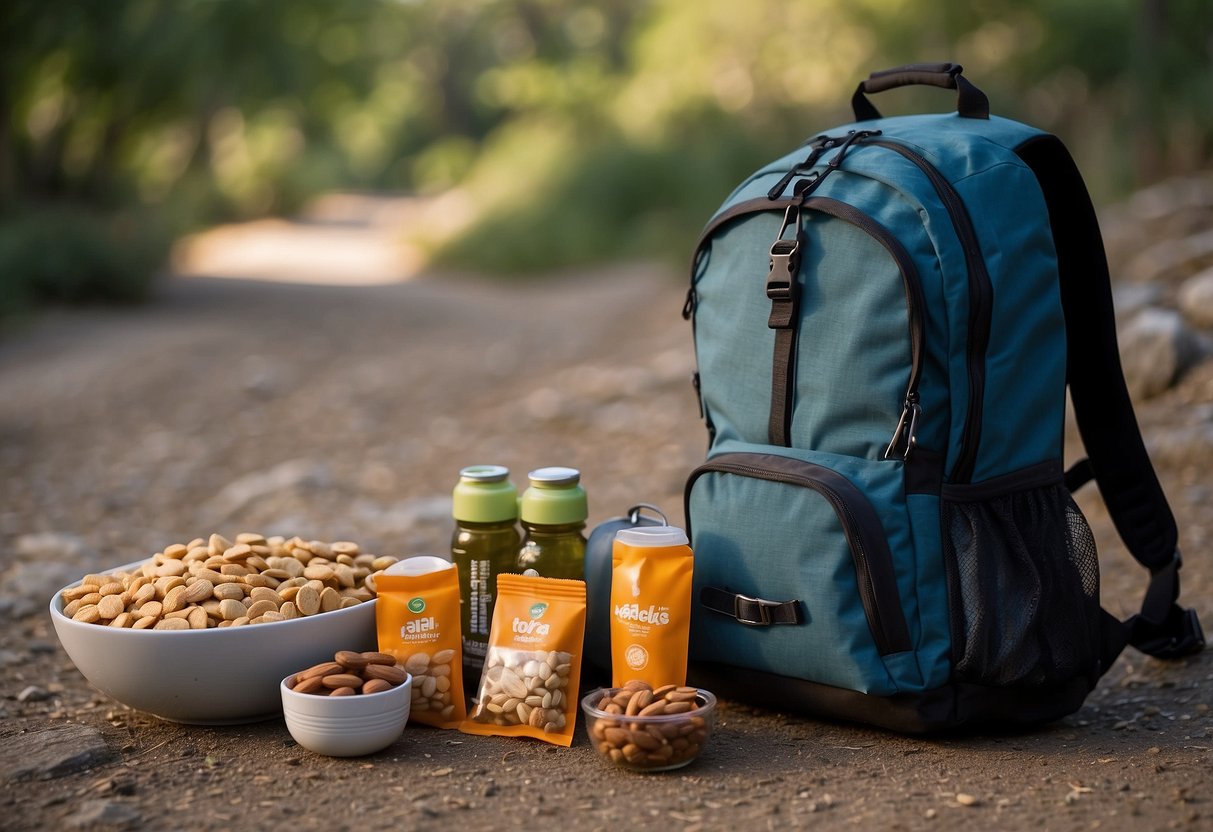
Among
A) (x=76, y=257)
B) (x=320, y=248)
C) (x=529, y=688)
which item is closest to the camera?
(x=529, y=688)

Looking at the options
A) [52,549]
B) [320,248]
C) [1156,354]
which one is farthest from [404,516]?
[320,248]

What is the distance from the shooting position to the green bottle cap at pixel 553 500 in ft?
8.41

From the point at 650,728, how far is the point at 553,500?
1.81 feet

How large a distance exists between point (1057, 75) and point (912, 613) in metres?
16.6

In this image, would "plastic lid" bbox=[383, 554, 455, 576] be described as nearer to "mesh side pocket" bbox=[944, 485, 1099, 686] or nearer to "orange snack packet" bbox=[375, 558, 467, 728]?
"orange snack packet" bbox=[375, 558, 467, 728]

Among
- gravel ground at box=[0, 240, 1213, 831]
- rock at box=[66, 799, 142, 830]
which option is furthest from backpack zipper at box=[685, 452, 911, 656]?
rock at box=[66, 799, 142, 830]

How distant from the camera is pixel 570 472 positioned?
2590 mm

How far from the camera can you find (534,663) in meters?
2.42

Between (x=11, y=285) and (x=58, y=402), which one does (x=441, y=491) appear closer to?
(x=58, y=402)

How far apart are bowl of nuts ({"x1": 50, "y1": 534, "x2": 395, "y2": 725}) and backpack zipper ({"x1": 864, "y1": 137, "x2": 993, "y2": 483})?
1218mm

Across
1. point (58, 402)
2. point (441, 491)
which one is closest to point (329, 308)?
point (58, 402)

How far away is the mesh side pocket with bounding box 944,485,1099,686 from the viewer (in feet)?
7.61

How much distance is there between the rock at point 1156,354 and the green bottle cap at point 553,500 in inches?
112

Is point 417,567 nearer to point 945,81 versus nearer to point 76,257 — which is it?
point 945,81
